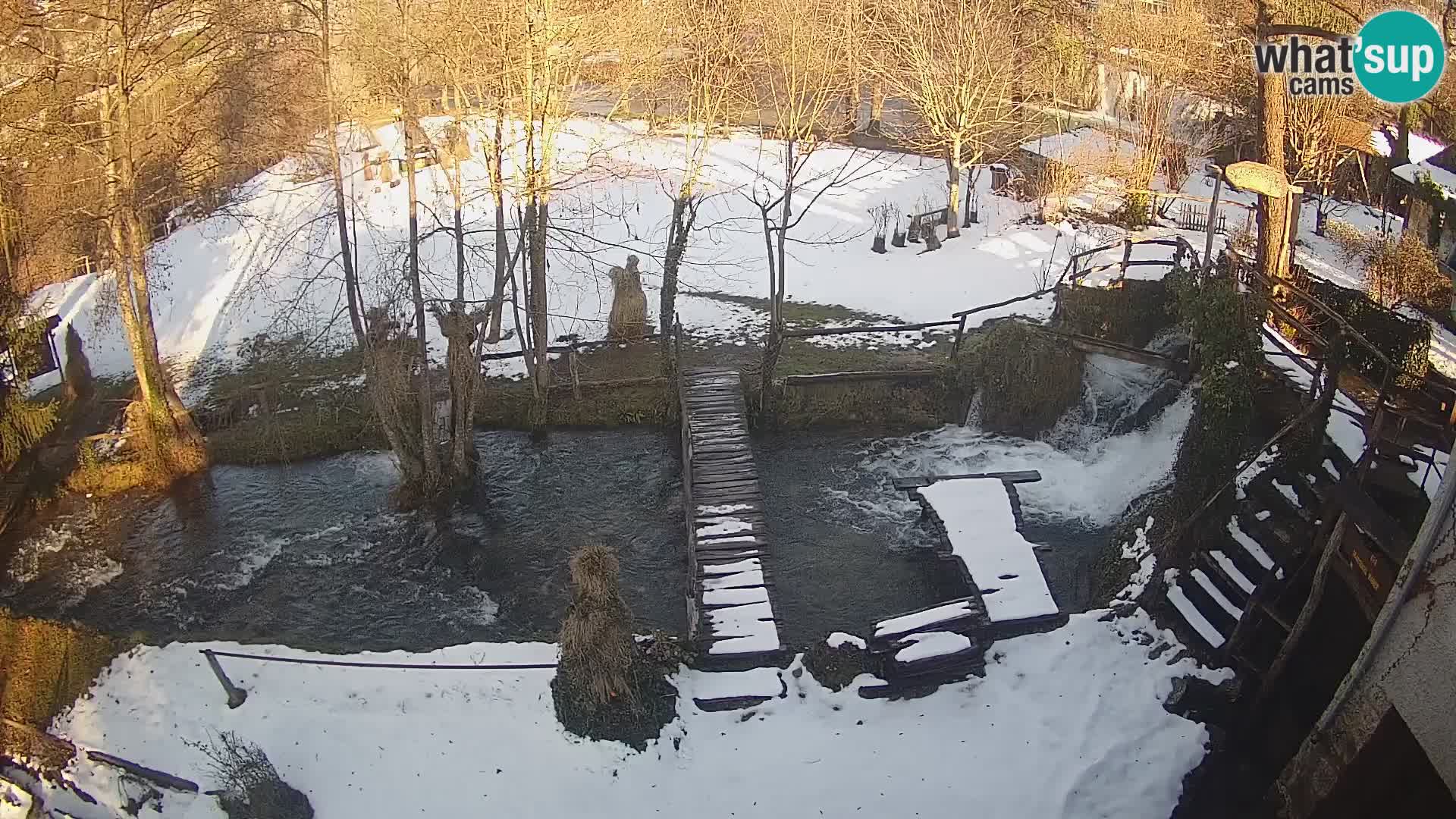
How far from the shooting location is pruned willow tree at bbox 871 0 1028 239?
2469 centimetres

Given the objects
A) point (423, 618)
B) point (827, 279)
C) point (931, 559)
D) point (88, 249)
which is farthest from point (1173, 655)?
point (88, 249)

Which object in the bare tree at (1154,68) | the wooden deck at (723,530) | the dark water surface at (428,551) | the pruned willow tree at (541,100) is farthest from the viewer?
the bare tree at (1154,68)

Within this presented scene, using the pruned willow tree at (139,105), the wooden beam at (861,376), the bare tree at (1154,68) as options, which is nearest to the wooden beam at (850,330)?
the wooden beam at (861,376)

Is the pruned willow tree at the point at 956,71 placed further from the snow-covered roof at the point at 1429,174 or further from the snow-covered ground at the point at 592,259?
the snow-covered roof at the point at 1429,174

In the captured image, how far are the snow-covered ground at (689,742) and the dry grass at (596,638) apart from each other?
619mm

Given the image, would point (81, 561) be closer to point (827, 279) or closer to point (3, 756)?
point (3, 756)

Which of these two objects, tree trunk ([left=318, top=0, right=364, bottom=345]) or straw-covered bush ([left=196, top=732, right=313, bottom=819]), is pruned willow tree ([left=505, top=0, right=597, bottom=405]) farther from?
straw-covered bush ([left=196, top=732, right=313, bottom=819])

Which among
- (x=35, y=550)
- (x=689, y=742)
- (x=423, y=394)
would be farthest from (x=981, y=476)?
(x=35, y=550)

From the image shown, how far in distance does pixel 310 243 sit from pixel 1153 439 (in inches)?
739

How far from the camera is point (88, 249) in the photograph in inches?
970

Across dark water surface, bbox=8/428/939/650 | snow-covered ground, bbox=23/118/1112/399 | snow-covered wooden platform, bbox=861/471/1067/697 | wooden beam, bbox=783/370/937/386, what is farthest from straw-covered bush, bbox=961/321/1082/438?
snow-covered ground, bbox=23/118/1112/399

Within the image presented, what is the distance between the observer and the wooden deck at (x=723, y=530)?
1156 centimetres

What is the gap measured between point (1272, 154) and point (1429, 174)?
18.2 ft

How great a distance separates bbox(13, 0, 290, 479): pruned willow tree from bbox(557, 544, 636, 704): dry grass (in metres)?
10.0
